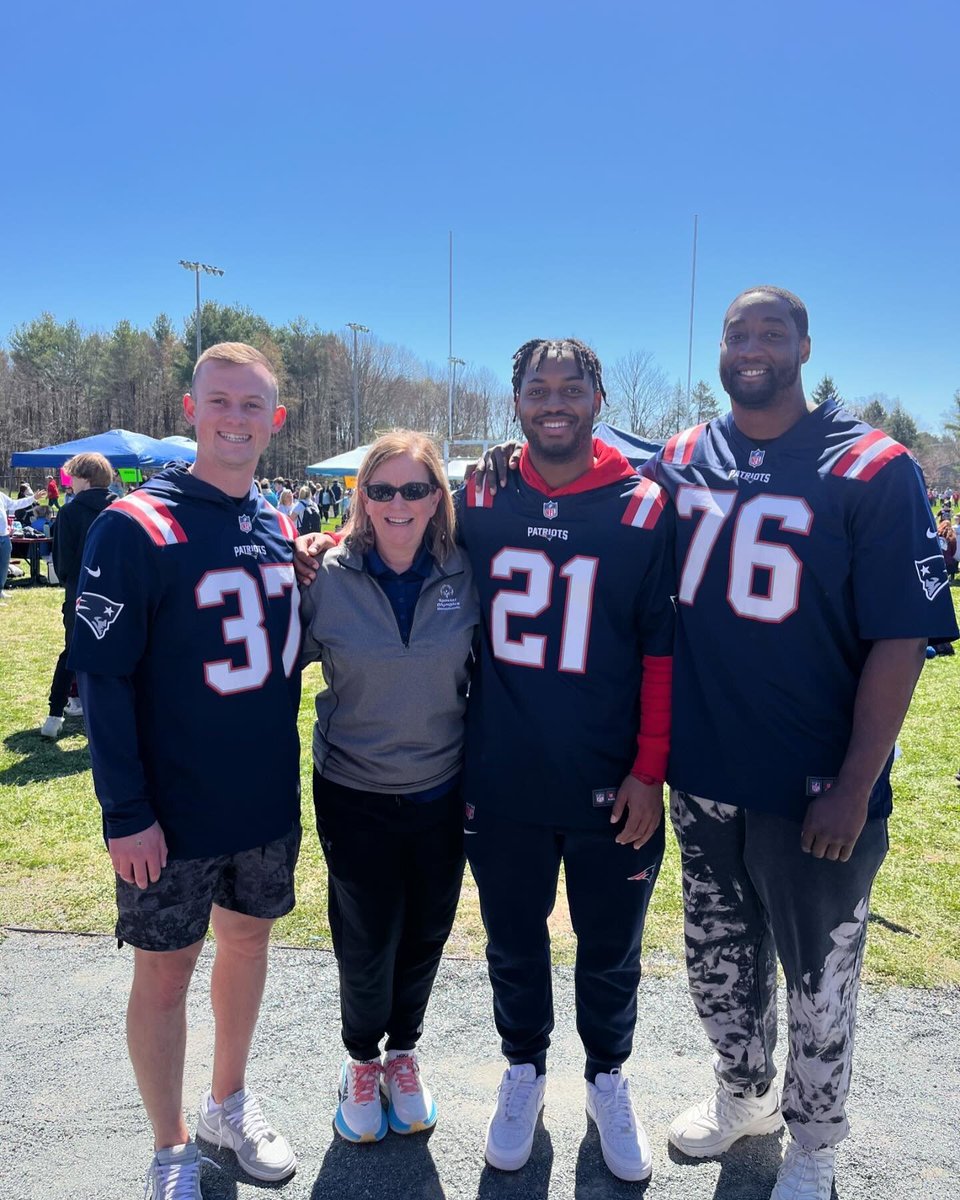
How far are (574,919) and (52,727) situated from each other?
5620mm

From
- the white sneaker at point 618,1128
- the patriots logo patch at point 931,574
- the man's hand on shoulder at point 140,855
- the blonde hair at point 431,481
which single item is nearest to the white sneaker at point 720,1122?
the white sneaker at point 618,1128

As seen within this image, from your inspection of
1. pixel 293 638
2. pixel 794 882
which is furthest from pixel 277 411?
pixel 794 882

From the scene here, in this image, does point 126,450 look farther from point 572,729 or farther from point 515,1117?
point 515,1117

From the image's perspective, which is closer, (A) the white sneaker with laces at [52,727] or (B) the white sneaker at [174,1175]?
(B) the white sneaker at [174,1175]

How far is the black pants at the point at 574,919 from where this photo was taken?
96.4 inches

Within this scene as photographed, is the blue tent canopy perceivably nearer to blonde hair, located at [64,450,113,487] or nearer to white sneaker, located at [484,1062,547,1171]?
blonde hair, located at [64,450,113,487]

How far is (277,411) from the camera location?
97.3 inches

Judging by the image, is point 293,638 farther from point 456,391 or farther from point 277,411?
point 456,391

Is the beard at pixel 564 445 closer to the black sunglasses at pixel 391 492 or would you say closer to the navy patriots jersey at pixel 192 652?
the black sunglasses at pixel 391 492

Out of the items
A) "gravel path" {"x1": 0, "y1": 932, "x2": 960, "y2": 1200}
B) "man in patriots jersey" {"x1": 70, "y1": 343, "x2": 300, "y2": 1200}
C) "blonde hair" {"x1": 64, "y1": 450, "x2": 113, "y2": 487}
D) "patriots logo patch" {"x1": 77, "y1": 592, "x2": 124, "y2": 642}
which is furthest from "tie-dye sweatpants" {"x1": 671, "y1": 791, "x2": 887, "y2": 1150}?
"blonde hair" {"x1": 64, "y1": 450, "x2": 113, "y2": 487}

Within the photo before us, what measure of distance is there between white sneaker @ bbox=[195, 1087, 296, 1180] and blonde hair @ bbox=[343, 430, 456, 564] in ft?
5.69

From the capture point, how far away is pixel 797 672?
7.32ft

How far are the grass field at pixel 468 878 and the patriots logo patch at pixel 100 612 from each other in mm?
487

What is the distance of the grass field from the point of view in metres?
3.61
